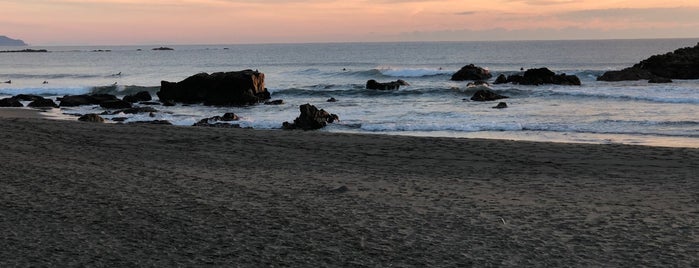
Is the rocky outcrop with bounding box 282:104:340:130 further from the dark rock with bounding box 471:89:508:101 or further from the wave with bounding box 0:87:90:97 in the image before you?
the wave with bounding box 0:87:90:97

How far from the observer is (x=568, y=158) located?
12.7 metres

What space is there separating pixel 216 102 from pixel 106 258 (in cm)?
2988

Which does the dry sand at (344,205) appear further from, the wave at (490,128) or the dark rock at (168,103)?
the dark rock at (168,103)

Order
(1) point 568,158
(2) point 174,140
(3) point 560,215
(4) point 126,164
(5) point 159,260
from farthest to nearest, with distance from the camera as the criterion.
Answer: (2) point 174,140 < (1) point 568,158 < (4) point 126,164 < (3) point 560,215 < (5) point 159,260

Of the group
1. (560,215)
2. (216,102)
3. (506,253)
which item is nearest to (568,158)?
(560,215)

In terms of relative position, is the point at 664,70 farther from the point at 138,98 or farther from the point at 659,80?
the point at 138,98

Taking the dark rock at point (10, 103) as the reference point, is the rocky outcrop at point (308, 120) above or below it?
above

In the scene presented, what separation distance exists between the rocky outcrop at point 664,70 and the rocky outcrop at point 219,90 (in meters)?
26.2

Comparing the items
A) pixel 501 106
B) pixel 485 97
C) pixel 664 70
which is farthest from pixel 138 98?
pixel 664 70

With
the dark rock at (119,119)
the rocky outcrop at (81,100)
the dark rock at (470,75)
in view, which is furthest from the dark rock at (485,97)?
the dark rock at (470,75)

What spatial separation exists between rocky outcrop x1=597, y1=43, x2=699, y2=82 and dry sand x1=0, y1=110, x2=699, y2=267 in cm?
3560

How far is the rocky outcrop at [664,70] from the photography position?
46438 millimetres

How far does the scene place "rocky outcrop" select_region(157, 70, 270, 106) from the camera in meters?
34.9

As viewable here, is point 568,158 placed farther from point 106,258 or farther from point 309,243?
point 106,258
